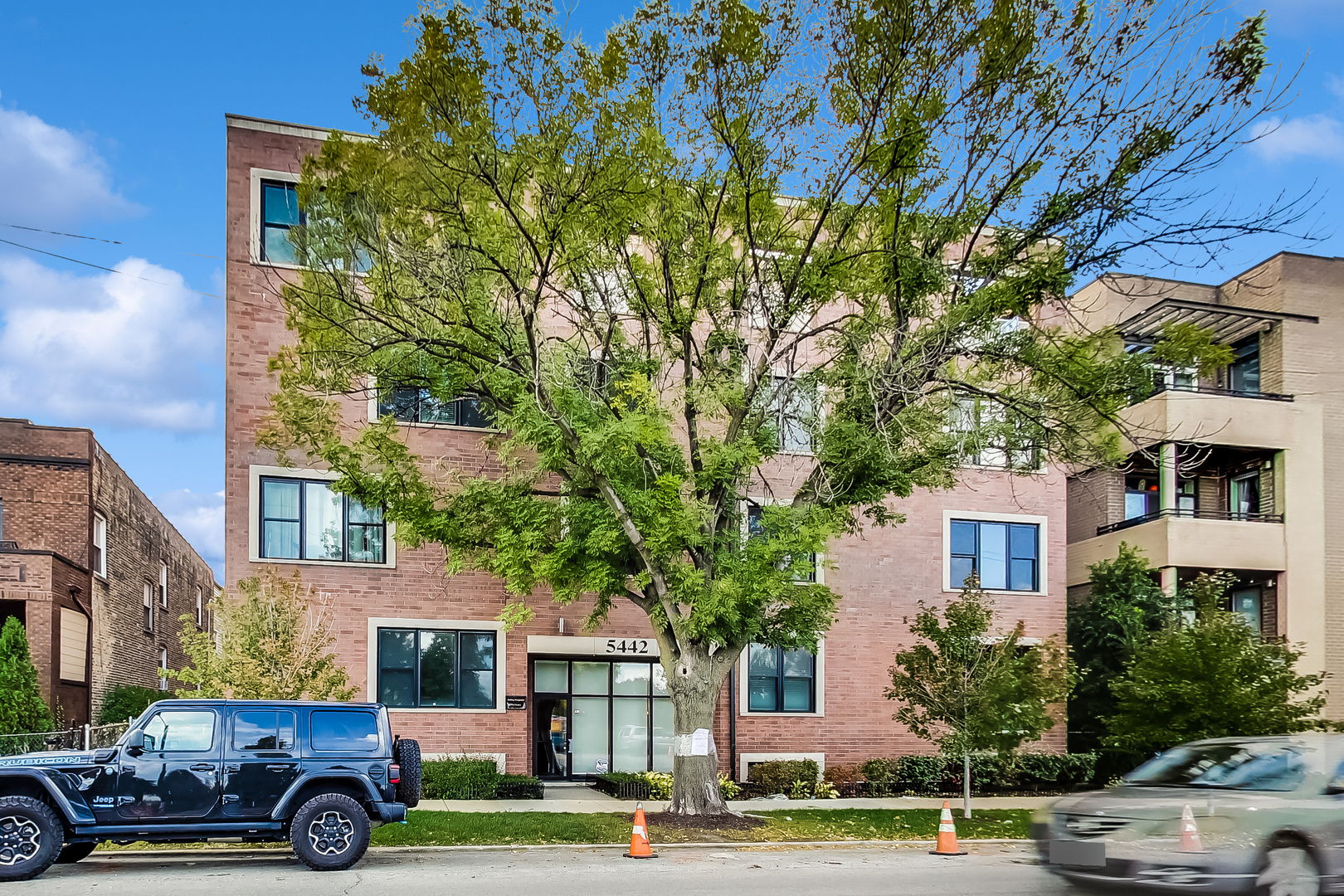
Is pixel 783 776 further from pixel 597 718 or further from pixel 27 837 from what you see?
pixel 27 837

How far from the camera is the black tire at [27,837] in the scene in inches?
464

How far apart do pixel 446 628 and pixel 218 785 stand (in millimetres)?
10805

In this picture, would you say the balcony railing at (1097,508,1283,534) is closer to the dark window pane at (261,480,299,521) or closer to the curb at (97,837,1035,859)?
the curb at (97,837,1035,859)

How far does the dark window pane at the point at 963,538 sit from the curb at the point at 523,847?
10612 millimetres

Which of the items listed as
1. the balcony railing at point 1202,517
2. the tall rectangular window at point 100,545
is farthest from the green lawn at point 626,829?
the tall rectangular window at point 100,545

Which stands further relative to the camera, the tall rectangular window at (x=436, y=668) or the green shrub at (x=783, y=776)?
the green shrub at (x=783, y=776)

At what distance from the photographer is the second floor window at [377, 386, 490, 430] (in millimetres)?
22109

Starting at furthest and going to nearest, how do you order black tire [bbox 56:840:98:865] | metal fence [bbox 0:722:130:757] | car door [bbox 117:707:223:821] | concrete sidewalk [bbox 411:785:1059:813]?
metal fence [bbox 0:722:130:757], concrete sidewalk [bbox 411:785:1059:813], black tire [bbox 56:840:98:865], car door [bbox 117:707:223:821]

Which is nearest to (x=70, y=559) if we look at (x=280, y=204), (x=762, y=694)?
(x=280, y=204)

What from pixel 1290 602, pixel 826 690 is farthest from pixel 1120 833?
pixel 1290 602

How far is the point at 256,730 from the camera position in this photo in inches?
515

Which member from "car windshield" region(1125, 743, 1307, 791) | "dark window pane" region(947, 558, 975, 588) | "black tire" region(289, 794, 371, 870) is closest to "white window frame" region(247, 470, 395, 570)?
"black tire" region(289, 794, 371, 870)

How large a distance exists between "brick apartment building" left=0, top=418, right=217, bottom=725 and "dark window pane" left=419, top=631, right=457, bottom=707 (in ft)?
28.6

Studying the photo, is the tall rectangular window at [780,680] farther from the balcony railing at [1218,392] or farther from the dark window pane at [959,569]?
the balcony railing at [1218,392]
